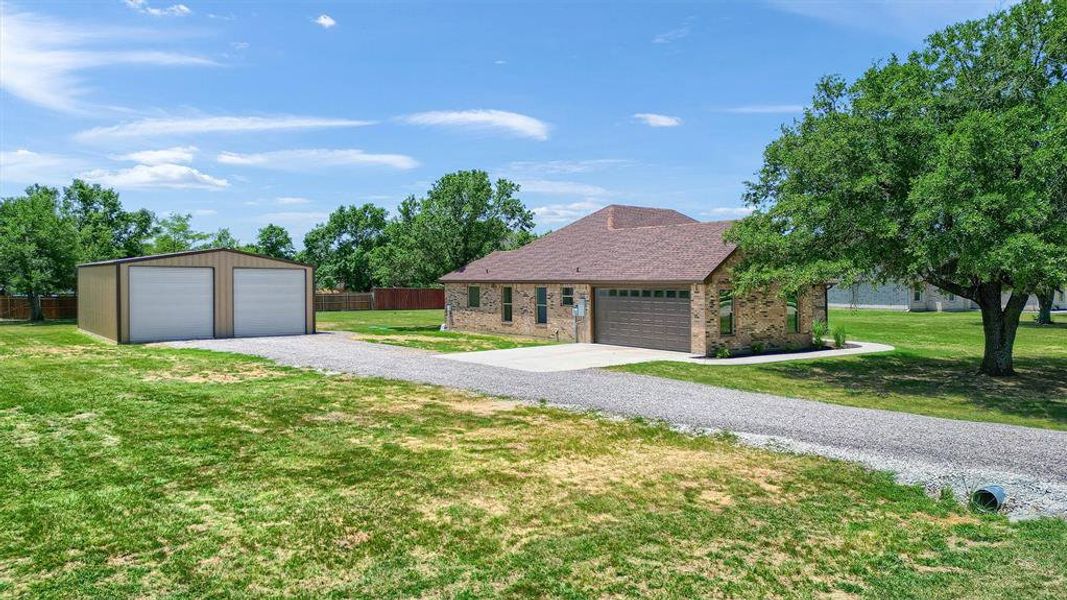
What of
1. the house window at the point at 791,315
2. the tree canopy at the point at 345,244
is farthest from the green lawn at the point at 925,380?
the tree canopy at the point at 345,244

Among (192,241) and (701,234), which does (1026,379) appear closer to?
(701,234)

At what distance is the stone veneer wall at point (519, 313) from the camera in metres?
26.5

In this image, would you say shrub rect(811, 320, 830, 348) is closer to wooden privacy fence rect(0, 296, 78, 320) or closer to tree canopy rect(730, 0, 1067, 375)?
tree canopy rect(730, 0, 1067, 375)

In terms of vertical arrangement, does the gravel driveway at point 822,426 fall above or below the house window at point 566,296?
below

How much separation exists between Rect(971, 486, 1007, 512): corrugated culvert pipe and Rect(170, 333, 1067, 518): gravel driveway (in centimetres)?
15

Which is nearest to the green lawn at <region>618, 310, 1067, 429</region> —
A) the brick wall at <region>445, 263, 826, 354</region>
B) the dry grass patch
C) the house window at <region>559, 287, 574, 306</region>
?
the brick wall at <region>445, 263, 826, 354</region>

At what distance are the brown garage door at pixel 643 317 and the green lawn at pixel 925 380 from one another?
3.36m

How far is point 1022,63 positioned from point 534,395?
41.8 feet

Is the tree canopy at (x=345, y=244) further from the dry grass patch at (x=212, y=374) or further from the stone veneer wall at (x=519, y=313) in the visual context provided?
the dry grass patch at (x=212, y=374)

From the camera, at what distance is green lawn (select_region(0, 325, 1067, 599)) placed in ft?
18.3

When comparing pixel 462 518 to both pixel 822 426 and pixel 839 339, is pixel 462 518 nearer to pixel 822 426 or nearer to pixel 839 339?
pixel 822 426

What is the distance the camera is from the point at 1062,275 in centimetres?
1305

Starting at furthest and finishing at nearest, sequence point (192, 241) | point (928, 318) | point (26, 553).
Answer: point (192, 241)
point (928, 318)
point (26, 553)

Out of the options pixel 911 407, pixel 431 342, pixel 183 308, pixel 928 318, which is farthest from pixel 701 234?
pixel 928 318
